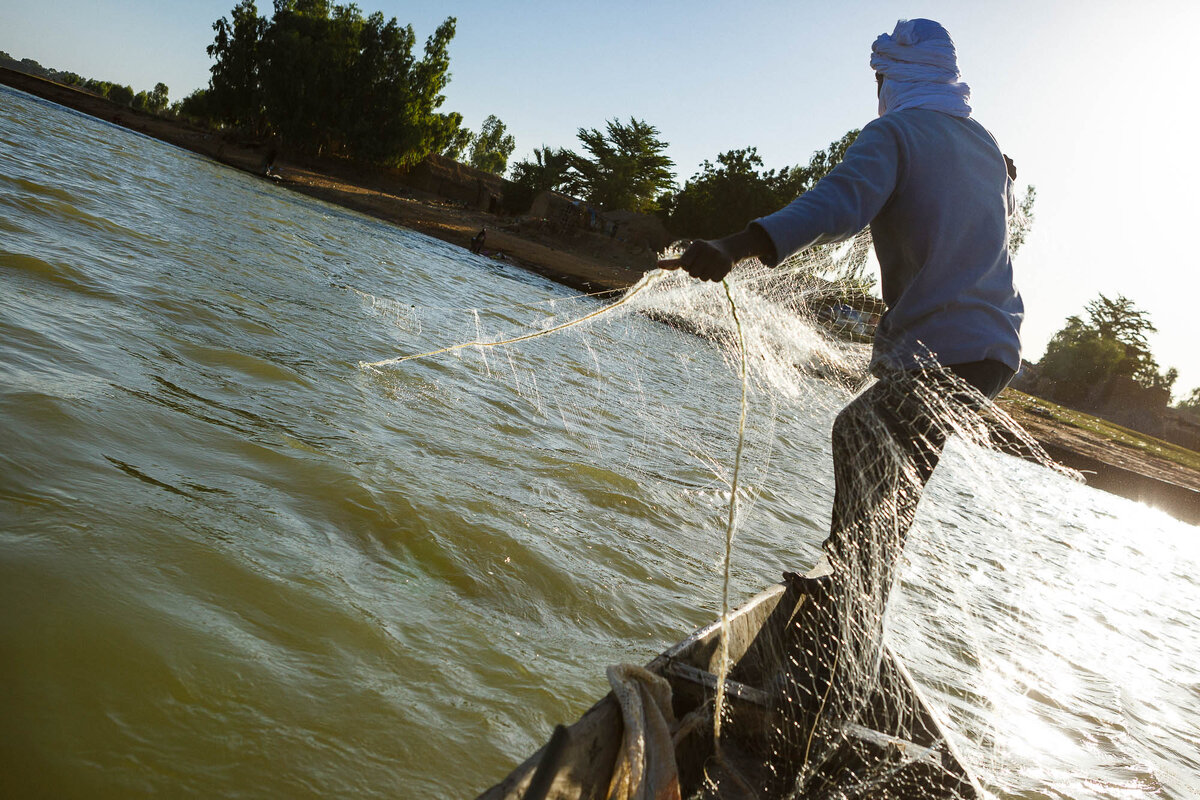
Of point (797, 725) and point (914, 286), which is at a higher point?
point (914, 286)

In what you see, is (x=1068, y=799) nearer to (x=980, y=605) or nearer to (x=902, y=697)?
(x=902, y=697)

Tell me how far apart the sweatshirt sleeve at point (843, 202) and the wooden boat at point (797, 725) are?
1.34m

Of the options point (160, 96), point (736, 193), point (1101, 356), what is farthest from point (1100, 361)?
point (160, 96)

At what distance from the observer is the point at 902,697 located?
2.78 meters

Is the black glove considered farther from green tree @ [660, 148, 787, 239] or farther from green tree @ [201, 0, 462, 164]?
green tree @ [201, 0, 462, 164]

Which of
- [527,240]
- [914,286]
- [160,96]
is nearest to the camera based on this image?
[914,286]

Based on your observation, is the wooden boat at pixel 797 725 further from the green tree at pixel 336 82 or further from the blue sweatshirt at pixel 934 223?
the green tree at pixel 336 82

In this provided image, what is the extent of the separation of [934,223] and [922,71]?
701mm

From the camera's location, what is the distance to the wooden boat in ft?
7.47

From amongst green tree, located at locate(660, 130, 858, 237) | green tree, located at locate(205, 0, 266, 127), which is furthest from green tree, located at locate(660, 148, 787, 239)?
green tree, located at locate(205, 0, 266, 127)

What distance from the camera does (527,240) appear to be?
3862 centimetres

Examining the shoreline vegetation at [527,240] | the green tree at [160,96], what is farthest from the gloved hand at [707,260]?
the green tree at [160,96]

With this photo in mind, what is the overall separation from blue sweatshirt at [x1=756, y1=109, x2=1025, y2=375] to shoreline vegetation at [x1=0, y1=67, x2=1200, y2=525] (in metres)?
16.8

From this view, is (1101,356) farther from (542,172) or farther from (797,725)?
(797,725)
